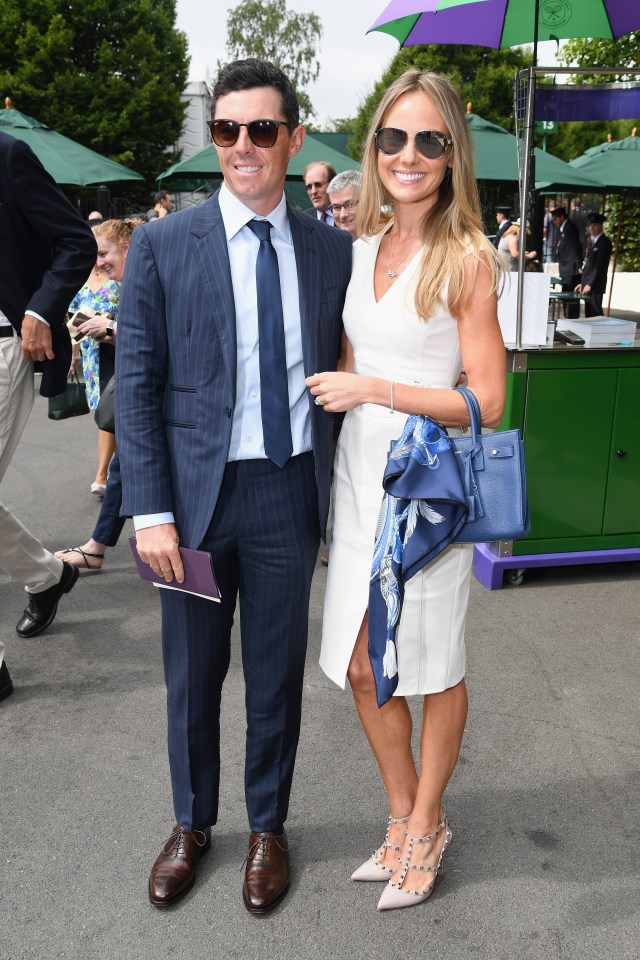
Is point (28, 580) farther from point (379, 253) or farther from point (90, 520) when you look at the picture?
point (379, 253)

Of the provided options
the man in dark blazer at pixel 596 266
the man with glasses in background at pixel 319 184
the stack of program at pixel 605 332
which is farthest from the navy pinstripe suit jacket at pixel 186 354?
the man in dark blazer at pixel 596 266

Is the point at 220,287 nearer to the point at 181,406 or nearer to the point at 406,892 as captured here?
the point at 181,406

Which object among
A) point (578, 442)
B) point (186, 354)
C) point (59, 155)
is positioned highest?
point (59, 155)

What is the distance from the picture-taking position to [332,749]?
3205 mm

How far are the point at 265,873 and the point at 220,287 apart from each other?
158 centimetres

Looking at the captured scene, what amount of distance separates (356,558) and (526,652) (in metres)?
1.91

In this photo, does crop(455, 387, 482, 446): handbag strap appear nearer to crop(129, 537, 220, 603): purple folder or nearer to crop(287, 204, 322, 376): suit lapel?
crop(287, 204, 322, 376): suit lapel

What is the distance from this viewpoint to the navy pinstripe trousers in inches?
89.4

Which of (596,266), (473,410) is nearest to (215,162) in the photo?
(596,266)

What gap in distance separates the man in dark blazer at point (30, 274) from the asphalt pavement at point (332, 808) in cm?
55

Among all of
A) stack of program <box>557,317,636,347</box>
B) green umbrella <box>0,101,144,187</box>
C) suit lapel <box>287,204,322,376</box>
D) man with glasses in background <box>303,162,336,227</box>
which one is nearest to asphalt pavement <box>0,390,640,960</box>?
stack of program <box>557,317,636,347</box>

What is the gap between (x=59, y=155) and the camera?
38.8ft

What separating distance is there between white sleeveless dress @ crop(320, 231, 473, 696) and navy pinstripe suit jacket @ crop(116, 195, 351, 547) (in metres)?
0.10

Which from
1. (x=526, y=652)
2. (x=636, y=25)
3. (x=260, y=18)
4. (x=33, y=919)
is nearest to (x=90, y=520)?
(x=526, y=652)
